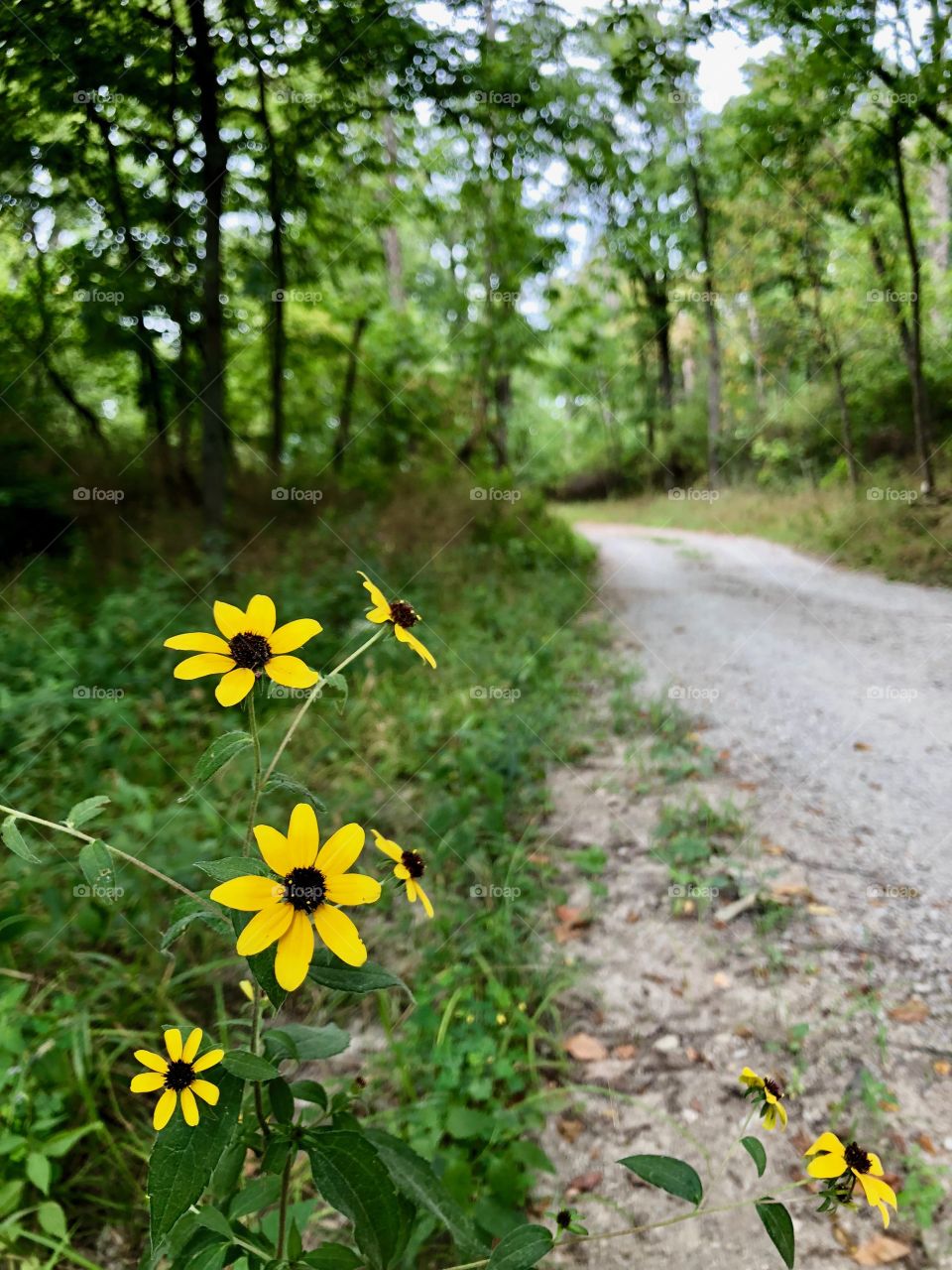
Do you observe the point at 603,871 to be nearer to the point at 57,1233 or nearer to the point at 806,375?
the point at 57,1233

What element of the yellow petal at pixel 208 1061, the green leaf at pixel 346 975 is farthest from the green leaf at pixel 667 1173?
the yellow petal at pixel 208 1061

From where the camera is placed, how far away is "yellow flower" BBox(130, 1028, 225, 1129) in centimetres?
66

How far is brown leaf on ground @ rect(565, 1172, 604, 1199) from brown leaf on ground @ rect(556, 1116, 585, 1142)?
0.08m

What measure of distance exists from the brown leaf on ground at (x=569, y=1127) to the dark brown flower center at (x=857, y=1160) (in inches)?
36.0

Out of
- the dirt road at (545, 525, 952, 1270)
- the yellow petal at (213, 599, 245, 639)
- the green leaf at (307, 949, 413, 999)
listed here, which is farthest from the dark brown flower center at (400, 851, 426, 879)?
the dirt road at (545, 525, 952, 1270)

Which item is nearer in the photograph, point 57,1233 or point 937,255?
point 57,1233

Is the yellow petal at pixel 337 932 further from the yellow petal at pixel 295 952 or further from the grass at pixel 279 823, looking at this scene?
the grass at pixel 279 823

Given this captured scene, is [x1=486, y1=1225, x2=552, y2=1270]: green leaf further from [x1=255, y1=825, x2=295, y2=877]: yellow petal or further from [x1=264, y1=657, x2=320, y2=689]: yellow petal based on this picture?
[x1=264, y1=657, x2=320, y2=689]: yellow petal

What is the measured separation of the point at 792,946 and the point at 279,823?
1665 mm

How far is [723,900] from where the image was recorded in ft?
6.81

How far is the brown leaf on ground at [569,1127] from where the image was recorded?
5.01 ft

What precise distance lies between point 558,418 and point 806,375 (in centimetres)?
203

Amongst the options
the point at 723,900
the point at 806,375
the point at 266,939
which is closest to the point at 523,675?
the point at 723,900

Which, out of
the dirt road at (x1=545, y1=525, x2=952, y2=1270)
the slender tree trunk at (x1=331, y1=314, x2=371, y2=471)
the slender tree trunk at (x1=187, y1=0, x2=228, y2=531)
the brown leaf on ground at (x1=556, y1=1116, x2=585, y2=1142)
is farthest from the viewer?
the slender tree trunk at (x1=331, y1=314, x2=371, y2=471)
